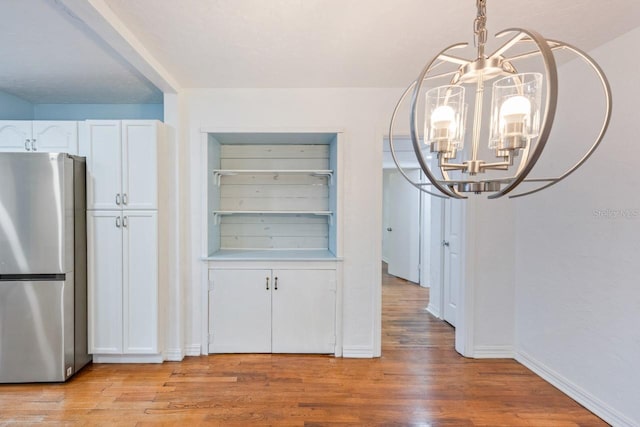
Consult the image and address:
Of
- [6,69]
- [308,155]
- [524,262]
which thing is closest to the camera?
[6,69]

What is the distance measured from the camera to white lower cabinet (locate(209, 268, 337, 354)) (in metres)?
2.79

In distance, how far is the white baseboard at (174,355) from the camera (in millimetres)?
2703

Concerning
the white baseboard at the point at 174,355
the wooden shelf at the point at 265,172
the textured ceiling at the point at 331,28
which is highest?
the textured ceiling at the point at 331,28

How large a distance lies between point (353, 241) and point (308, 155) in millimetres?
1066

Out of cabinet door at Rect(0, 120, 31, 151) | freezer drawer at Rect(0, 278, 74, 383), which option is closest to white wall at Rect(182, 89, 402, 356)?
freezer drawer at Rect(0, 278, 74, 383)

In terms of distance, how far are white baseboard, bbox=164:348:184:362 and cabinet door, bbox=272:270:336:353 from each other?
816 mm

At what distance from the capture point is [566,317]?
227 centimetres

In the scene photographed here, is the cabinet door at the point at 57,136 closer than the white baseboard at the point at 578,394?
No

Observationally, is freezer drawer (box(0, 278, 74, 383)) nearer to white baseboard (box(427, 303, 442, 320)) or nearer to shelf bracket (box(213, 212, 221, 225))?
shelf bracket (box(213, 212, 221, 225))

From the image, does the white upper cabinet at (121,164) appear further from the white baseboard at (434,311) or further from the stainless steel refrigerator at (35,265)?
the white baseboard at (434,311)

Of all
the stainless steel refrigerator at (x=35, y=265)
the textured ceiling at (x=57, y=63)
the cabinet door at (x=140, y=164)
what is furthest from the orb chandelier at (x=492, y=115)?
the stainless steel refrigerator at (x=35, y=265)

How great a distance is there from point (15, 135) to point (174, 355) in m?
2.26

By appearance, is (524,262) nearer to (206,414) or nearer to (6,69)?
(206,414)

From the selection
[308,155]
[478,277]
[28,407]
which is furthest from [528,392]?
[28,407]
